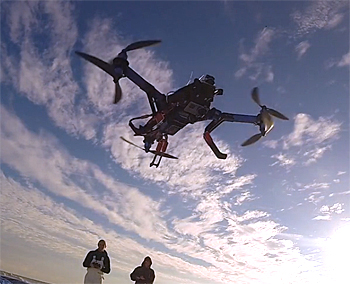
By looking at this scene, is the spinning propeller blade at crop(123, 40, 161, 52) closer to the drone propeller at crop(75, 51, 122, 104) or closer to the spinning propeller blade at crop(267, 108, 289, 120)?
the drone propeller at crop(75, 51, 122, 104)

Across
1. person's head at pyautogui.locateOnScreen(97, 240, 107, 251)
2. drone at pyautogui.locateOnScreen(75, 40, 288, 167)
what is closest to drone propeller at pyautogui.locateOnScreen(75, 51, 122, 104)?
drone at pyautogui.locateOnScreen(75, 40, 288, 167)

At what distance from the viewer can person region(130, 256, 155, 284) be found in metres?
15.0

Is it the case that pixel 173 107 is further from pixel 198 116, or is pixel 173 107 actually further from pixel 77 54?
pixel 77 54

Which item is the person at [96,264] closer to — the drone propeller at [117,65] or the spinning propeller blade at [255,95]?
the drone propeller at [117,65]

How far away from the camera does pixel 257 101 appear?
73.9 ft

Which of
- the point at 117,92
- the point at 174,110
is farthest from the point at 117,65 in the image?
the point at 174,110

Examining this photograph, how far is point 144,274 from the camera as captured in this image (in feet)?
49.3

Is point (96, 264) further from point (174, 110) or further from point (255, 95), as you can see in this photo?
point (255, 95)

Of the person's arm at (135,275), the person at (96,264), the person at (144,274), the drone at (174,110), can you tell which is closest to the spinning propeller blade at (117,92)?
the drone at (174,110)

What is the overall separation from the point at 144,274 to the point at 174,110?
27.5 ft

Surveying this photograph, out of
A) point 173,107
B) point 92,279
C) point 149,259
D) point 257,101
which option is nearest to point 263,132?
point 257,101

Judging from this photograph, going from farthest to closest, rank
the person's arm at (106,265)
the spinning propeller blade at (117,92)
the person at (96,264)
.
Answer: the spinning propeller blade at (117,92) → the person's arm at (106,265) → the person at (96,264)

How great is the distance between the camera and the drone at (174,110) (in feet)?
60.7

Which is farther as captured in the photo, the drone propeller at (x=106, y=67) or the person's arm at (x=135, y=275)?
the drone propeller at (x=106, y=67)
